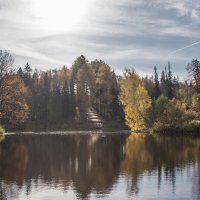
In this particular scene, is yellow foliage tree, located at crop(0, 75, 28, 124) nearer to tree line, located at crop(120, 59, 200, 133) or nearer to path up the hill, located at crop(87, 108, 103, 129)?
tree line, located at crop(120, 59, 200, 133)

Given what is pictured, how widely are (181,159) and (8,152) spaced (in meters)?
20.3

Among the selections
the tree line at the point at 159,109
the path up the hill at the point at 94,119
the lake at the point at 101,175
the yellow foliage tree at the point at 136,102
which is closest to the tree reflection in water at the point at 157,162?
the lake at the point at 101,175

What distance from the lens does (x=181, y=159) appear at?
40938 mm

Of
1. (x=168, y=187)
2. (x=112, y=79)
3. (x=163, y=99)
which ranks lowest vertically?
(x=168, y=187)

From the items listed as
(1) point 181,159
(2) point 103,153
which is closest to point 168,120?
(2) point 103,153

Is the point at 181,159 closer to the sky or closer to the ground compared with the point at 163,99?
closer to the ground

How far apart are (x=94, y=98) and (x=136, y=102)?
50377 millimetres

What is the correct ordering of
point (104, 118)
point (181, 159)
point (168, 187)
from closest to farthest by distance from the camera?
point (168, 187)
point (181, 159)
point (104, 118)

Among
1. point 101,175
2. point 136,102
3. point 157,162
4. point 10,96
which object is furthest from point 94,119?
point 101,175

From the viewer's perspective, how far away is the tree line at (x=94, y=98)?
93.1m

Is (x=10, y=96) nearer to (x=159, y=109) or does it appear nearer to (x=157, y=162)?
(x=159, y=109)

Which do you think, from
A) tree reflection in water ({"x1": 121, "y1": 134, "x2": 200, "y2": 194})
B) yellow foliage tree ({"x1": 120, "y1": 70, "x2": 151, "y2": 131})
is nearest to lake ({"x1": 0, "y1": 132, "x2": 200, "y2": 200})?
tree reflection in water ({"x1": 121, "y1": 134, "x2": 200, "y2": 194})

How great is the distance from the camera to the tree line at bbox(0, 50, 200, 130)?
305ft

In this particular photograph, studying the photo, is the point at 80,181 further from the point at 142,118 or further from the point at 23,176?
the point at 142,118
